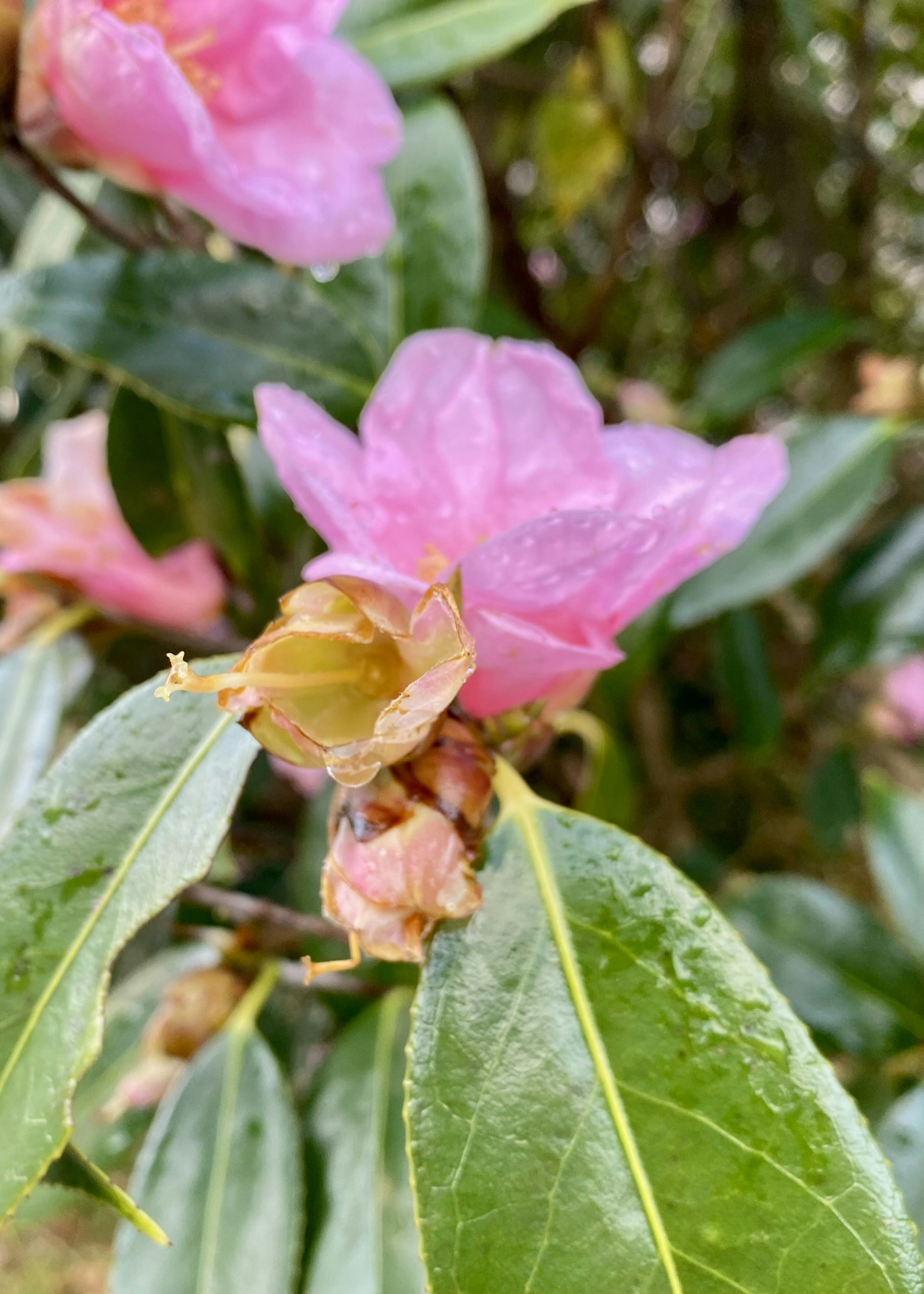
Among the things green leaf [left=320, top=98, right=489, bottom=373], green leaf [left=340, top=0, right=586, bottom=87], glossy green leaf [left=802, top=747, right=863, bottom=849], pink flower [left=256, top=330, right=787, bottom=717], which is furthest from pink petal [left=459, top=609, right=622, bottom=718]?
glossy green leaf [left=802, top=747, right=863, bottom=849]

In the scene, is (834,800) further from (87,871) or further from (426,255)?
(87,871)

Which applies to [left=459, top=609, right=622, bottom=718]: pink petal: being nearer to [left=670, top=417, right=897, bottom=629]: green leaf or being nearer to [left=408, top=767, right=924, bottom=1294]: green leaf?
[left=408, top=767, right=924, bottom=1294]: green leaf

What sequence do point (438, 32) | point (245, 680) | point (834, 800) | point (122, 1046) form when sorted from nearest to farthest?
point (245, 680) → point (438, 32) → point (122, 1046) → point (834, 800)

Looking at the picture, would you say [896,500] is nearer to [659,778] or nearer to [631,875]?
[659,778]

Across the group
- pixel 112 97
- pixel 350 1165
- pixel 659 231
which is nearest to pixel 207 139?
pixel 112 97

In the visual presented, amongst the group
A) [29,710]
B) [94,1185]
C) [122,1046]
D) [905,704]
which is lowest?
[122,1046]

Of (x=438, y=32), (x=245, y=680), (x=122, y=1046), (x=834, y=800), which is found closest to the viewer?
(x=245, y=680)

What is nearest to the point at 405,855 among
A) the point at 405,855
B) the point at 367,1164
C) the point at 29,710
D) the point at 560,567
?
the point at 405,855
